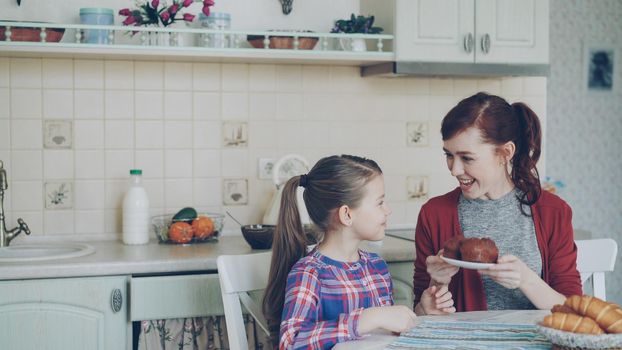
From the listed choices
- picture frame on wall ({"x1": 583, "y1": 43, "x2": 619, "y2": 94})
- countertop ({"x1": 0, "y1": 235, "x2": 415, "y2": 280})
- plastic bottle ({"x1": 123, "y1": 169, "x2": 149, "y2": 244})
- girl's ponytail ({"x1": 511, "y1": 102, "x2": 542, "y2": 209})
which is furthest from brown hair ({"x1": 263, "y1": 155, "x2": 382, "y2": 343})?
picture frame on wall ({"x1": 583, "y1": 43, "x2": 619, "y2": 94})

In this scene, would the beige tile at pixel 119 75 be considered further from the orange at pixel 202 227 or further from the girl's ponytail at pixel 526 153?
the girl's ponytail at pixel 526 153

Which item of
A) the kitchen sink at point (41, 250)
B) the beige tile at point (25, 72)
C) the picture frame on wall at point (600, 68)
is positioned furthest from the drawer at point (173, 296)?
the picture frame on wall at point (600, 68)

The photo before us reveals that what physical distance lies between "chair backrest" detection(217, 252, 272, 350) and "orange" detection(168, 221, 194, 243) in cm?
74

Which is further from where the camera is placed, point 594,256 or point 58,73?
point 58,73

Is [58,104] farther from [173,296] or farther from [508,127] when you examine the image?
[508,127]

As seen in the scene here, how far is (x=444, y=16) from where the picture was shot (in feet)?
9.64

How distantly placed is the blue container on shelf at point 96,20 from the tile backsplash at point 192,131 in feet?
0.62

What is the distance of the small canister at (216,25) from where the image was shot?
2846 millimetres

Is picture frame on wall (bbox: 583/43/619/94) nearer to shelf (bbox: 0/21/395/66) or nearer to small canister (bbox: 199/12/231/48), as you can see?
shelf (bbox: 0/21/395/66)

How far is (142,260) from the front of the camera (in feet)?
8.16

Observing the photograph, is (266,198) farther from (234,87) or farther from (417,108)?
(417,108)

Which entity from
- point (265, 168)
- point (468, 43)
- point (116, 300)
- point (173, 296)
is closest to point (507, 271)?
point (173, 296)

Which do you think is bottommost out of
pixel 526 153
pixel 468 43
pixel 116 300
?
pixel 116 300

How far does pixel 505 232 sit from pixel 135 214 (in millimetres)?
1304
